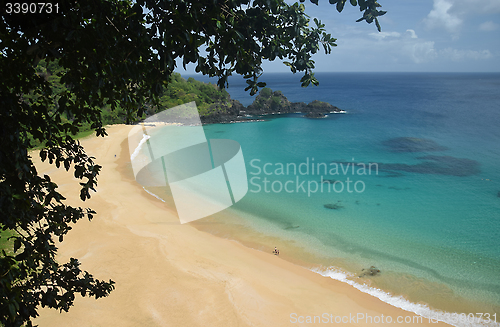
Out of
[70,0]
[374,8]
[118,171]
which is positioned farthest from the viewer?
[118,171]

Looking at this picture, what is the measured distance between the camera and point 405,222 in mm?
19359

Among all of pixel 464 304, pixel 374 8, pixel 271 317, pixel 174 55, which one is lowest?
pixel 464 304

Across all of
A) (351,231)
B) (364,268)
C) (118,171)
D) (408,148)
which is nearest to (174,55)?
(364,268)

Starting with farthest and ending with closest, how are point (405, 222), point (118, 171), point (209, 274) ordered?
point (118, 171) < point (405, 222) < point (209, 274)

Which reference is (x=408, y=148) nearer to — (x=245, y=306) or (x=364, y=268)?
(x=364, y=268)

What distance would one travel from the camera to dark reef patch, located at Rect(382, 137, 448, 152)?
1460 inches

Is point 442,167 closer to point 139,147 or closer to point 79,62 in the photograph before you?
point 139,147

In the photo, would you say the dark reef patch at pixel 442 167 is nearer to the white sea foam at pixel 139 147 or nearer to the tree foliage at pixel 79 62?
the white sea foam at pixel 139 147

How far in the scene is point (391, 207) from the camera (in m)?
21.5

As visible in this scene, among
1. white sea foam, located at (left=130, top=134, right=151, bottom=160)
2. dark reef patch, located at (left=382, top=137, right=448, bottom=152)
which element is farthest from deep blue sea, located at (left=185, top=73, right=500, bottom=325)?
white sea foam, located at (left=130, top=134, right=151, bottom=160)

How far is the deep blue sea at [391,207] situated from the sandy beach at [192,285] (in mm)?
1597

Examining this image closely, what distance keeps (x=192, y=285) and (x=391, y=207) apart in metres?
15.2

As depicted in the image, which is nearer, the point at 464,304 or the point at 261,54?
the point at 261,54

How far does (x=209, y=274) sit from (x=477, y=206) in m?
19.3
